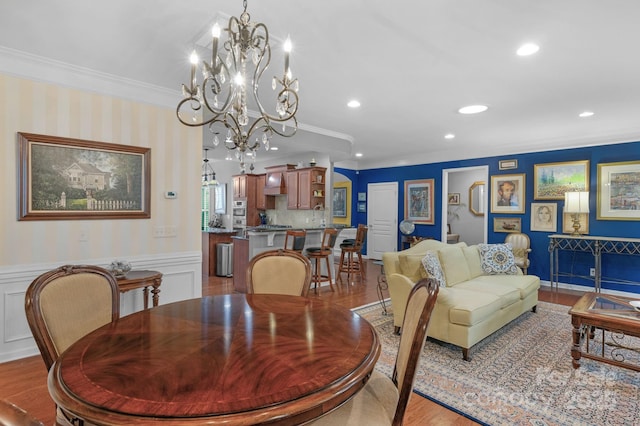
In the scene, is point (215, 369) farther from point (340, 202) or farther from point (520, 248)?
point (340, 202)

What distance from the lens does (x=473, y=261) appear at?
13.8ft

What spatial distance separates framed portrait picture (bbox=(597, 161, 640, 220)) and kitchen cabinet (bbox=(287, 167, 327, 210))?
4.46 meters

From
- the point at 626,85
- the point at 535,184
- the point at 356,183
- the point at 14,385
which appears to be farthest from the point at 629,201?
the point at 14,385

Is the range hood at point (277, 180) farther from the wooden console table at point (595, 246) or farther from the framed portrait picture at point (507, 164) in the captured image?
the wooden console table at point (595, 246)

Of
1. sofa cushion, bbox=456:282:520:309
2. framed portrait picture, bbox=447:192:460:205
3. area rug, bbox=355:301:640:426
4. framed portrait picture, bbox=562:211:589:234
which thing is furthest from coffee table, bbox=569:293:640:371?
framed portrait picture, bbox=447:192:460:205

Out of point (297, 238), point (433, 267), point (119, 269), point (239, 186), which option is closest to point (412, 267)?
point (433, 267)

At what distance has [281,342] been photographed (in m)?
1.34

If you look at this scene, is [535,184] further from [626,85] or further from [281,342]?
[281,342]

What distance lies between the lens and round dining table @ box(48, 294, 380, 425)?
89 cm

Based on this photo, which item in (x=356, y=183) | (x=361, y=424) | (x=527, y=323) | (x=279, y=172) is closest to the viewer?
(x=361, y=424)

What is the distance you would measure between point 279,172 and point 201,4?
517 centimetres

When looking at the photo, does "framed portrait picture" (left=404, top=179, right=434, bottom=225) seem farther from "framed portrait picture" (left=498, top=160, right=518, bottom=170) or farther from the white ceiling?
the white ceiling

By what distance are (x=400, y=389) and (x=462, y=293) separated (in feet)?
7.19

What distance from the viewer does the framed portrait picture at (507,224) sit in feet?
19.9
